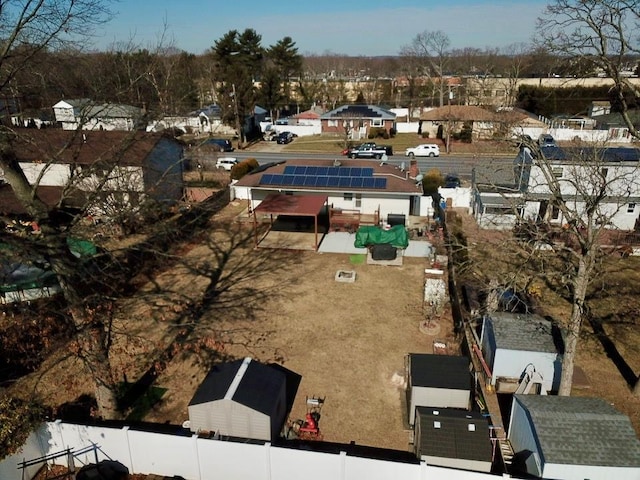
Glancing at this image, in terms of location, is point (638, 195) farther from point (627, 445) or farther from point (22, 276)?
point (22, 276)

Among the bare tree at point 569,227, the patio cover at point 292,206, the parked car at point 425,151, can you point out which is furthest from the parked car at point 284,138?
the bare tree at point 569,227

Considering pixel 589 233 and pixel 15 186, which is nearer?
pixel 15 186

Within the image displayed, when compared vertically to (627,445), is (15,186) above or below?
above

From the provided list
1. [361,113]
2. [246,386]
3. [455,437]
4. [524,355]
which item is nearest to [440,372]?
[455,437]

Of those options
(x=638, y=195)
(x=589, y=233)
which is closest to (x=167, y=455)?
(x=589, y=233)

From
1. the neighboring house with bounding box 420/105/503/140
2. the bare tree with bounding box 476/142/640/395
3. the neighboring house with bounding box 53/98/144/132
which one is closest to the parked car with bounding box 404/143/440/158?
the neighboring house with bounding box 420/105/503/140
